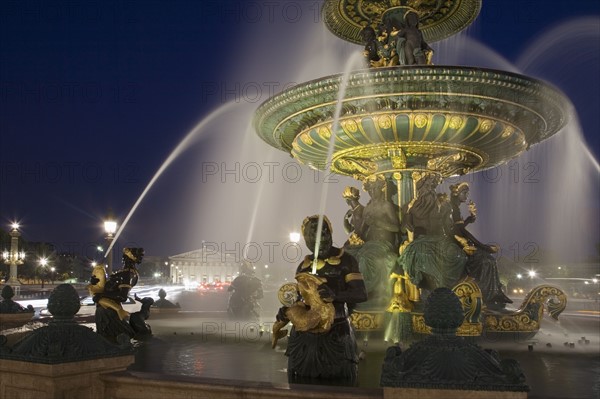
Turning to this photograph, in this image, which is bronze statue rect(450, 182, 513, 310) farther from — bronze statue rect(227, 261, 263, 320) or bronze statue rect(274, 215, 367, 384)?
bronze statue rect(227, 261, 263, 320)

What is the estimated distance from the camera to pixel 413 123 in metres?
10.6

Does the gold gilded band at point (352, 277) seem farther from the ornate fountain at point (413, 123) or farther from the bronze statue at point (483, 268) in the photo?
the bronze statue at point (483, 268)

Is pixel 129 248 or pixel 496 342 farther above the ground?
pixel 129 248

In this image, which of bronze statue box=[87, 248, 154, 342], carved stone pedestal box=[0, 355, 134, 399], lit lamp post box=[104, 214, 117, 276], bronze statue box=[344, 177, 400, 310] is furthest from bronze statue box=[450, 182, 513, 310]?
lit lamp post box=[104, 214, 117, 276]

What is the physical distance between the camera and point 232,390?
4609 millimetres

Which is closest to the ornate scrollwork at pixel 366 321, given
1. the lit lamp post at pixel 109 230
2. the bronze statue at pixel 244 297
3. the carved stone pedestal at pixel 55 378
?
the carved stone pedestal at pixel 55 378

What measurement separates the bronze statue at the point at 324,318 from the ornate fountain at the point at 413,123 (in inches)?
160

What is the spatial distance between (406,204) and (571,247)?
17.0 metres

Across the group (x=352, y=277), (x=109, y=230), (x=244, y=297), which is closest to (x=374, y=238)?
(x=352, y=277)

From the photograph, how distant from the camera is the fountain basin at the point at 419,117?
383 inches

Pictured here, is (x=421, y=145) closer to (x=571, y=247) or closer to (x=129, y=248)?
(x=129, y=248)

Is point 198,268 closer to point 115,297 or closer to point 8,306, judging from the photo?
point 8,306

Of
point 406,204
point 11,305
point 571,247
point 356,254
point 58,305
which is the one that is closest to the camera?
point 58,305

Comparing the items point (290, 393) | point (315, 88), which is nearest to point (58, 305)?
point (290, 393)
